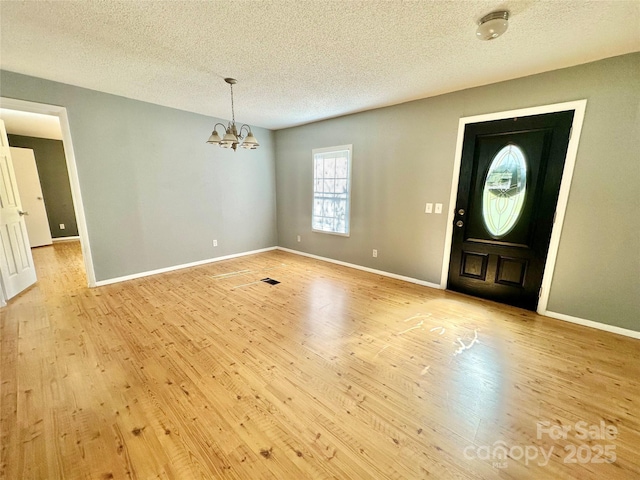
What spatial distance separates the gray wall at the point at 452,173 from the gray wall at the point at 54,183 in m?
6.04

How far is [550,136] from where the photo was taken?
263 cm

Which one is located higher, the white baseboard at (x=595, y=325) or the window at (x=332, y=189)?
the window at (x=332, y=189)

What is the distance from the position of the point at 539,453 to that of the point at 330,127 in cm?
454

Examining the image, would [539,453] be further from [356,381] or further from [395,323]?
[395,323]

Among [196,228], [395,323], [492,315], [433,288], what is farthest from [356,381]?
[196,228]

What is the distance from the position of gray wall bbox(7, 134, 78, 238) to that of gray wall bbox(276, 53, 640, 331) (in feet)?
19.8

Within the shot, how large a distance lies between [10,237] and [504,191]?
241 inches

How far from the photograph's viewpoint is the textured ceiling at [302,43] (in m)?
1.74

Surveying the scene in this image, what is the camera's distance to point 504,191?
296 cm

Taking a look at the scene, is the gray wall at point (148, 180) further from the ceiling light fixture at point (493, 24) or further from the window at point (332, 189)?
the ceiling light fixture at point (493, 24)

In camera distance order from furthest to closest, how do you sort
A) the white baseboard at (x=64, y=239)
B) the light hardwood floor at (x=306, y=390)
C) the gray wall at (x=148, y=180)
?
the white baseboard at (x=64, y=239), the gray wall at (x=148, y=180), the light hardwood floor at (x=306, y=390)

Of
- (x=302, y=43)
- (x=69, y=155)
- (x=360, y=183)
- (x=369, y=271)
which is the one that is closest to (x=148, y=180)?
(x=69, y=155)

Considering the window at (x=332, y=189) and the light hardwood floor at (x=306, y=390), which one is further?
the window at (x=332, y=189)

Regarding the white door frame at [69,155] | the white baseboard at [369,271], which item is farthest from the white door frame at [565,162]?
the white door frame at [69,155]
